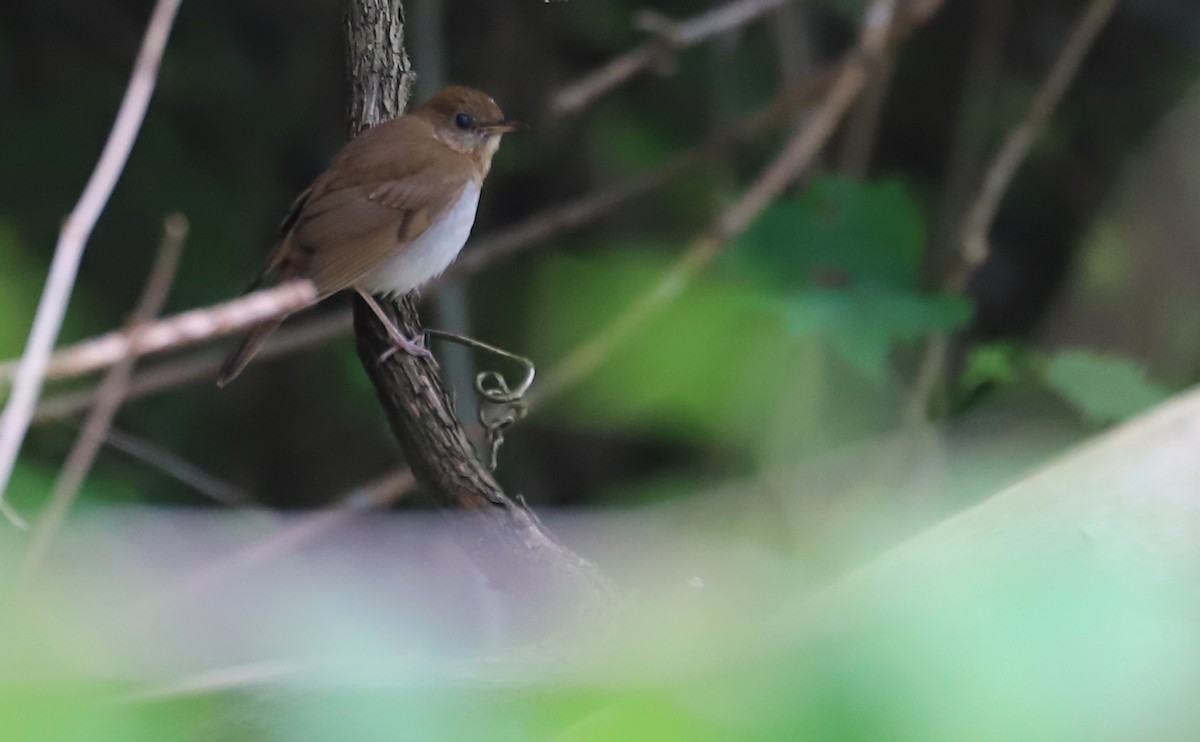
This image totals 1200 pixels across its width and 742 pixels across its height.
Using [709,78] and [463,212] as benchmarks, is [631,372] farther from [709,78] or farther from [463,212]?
[463,212]

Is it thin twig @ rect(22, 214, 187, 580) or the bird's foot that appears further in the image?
the bird's foot

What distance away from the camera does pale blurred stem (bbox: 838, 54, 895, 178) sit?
14.1ft

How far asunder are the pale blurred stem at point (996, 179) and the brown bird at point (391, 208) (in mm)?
1899

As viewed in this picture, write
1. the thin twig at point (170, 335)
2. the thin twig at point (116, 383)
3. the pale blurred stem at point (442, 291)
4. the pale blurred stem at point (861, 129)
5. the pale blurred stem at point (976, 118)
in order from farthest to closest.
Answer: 1. the pale blurred stem at point (976, 118)
2. the pale blurred stem at point (861, 129)
3. the pale blurred stem at point (442, 291)
4. the thin twig at point (116, 383)
5. the thin twig at point (170, 335)

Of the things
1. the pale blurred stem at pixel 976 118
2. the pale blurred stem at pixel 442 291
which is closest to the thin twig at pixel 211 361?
the pale blurred stem at pixel 442 291

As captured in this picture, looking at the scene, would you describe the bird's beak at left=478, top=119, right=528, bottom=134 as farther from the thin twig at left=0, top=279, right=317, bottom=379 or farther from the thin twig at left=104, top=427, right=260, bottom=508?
the thin twig at left=0, top=279, right=317, bottom=379

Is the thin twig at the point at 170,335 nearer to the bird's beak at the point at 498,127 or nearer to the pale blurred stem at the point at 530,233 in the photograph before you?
the bird's beak at the point at 498,127

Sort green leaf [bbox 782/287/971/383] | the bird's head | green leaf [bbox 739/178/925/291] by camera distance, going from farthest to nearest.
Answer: green leaf [bbox 739/178/925/291]
green leaf [bbox 782/287/971/383]
the bird's head

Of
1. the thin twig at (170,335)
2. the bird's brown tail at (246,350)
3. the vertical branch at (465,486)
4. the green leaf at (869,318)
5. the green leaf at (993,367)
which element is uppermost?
the green leaf at (869,318)

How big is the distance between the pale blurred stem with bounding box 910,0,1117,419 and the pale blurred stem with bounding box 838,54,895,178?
43 cm

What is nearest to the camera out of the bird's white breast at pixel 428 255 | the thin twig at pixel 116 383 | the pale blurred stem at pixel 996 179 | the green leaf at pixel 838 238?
the thin twig at pixel 116 383

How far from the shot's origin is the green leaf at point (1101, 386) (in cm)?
320

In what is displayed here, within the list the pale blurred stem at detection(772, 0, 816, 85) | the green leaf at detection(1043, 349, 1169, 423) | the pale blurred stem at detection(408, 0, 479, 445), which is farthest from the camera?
the pale blurred stem at detection(772, 0, 816, 85)

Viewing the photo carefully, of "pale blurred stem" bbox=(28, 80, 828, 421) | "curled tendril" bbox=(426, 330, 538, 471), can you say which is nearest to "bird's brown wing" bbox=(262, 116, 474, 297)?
"curled tendril" bbox=(426, 330, 538, 471)
